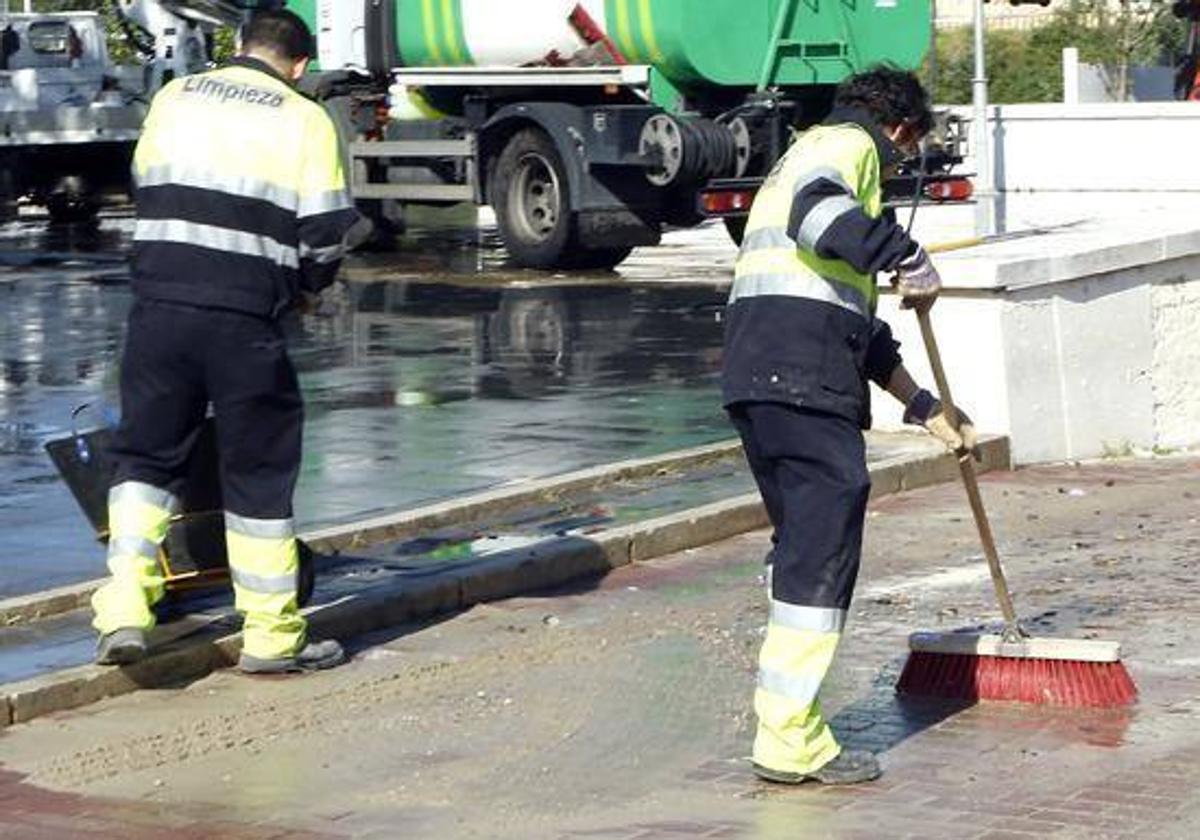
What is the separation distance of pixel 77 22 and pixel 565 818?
25.7 meters

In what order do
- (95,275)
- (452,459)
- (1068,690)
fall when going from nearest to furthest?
(1068,690), (452,459), (95,275)

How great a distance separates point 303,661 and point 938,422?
6.93 ft

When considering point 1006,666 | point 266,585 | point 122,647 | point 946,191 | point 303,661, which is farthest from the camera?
point 946,191

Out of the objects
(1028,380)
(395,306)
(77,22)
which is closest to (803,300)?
(1028,380)

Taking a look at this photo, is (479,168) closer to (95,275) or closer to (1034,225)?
(95,275)

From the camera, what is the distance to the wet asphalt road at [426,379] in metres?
11.0

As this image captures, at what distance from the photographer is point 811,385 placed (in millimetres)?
7012

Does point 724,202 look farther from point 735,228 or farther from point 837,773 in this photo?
point 837,773

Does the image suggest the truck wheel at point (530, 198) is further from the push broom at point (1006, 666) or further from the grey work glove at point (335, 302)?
the push broom at point (1006, 666)

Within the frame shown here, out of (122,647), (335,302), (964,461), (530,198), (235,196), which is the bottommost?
(335,302)

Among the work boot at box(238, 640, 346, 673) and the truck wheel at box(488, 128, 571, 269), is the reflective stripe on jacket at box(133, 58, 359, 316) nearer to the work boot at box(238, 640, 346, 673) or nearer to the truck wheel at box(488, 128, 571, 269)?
the work boot at box(238, 640, 346, 673)

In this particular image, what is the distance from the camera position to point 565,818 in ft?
21.9

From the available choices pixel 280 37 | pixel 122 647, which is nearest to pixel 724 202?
pixel 280 37

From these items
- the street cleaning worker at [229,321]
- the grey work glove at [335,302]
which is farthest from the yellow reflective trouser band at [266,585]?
the grey work glove at [335,302]
